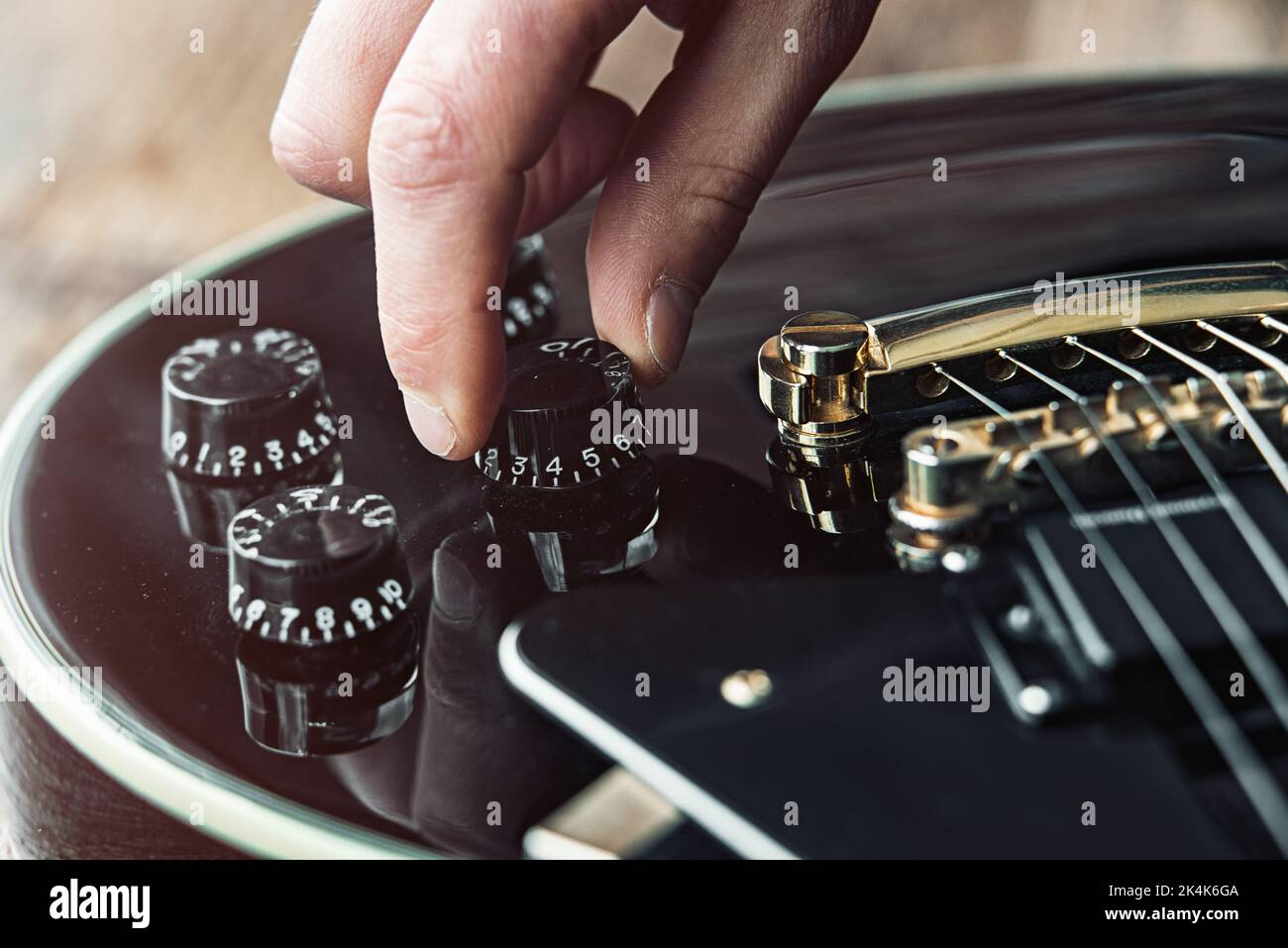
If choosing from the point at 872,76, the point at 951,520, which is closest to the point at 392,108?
the point at 951,520

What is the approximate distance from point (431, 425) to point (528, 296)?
17 centimetres

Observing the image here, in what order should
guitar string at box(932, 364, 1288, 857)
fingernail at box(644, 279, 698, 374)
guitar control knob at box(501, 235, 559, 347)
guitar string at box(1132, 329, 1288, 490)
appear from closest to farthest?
guitar string at box(932, 364, 1288, 857) < guitar string at box(1132, 329, 1288, 490) < fingernail at box(644, 279, 698, 374) < guitar control knob at box(501, 235, 559, 347)

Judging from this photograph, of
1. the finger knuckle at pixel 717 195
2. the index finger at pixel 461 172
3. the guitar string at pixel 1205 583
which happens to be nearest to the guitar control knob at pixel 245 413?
the index finger at pixel 461 172

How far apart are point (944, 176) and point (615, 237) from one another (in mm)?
311

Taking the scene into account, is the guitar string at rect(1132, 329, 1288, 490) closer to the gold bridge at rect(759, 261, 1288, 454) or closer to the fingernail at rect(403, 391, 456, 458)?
the gold bridge at rect(759, 261, 1288, 454)

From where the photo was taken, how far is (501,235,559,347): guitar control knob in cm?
77

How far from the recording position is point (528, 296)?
2.56ft

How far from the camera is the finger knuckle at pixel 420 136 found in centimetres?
57

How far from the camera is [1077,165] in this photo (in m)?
0.89

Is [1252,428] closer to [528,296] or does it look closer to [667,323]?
[667,323]

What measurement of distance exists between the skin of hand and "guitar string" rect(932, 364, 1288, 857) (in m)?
0.23

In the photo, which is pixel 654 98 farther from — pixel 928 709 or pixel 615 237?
pixel 928 709

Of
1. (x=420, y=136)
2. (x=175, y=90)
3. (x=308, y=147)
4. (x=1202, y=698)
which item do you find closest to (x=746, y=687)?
(x=1202, y=698)

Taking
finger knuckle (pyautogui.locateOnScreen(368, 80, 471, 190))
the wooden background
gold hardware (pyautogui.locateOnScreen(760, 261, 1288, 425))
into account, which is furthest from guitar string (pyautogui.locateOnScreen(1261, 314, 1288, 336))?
the wooden background
